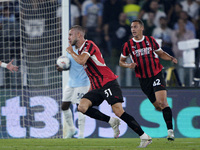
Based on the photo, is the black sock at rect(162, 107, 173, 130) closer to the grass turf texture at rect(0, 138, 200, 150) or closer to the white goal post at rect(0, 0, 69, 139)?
the grass turf texture at rect(0, 138, 200, 150)

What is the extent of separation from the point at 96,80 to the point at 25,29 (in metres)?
4.16

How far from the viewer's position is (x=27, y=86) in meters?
10.4

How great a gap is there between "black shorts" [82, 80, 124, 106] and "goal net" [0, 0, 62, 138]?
3278 millimetres

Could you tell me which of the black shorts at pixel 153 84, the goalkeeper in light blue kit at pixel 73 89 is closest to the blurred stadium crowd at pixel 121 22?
the goalkeeper in light blue kit at pixel 73 89

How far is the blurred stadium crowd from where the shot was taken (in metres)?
10.8

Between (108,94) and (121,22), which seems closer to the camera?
(108,94)

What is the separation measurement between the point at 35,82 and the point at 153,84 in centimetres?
336

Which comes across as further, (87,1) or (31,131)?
(87,1)

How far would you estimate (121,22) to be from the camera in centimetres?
1186

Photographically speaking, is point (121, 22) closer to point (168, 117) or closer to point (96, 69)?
point (168, 117)

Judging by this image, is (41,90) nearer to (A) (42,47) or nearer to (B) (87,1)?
(A) (42,47)

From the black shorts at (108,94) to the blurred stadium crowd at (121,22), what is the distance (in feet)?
11.4

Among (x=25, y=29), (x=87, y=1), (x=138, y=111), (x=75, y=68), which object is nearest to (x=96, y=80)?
(x=75, y=68)

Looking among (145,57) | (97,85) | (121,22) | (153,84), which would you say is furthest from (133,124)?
(121,22)
